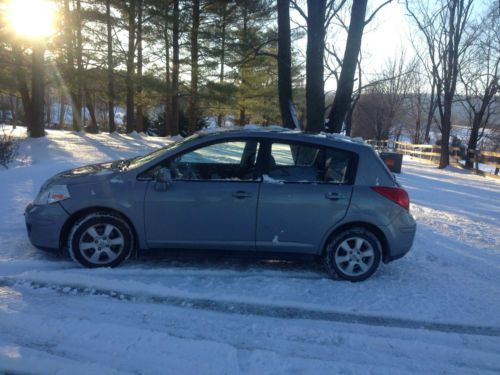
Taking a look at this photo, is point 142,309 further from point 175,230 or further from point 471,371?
point 471,371

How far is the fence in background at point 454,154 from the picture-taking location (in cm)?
2150

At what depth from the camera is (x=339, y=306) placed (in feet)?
13.6

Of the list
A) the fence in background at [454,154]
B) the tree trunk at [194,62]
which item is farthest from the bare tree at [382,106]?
the tree trunk at [194,62]

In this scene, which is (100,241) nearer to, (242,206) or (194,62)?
(242,206)

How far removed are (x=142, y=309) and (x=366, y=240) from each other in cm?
252

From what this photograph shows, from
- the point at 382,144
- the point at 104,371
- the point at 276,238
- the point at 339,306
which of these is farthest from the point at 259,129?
the point at 382,144

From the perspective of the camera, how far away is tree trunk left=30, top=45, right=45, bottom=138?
1870 centimetres

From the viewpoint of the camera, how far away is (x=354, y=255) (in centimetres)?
476

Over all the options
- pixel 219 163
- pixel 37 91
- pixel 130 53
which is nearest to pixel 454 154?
pixel 130 53

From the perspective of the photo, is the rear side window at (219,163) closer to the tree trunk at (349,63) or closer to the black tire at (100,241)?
the black tire at (100,241)

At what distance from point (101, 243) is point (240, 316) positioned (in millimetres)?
1815

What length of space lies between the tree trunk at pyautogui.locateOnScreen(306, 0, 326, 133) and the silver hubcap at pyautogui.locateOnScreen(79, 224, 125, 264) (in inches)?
282

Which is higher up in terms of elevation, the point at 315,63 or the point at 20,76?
the point at 20,76

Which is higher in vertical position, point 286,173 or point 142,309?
point 286,173
